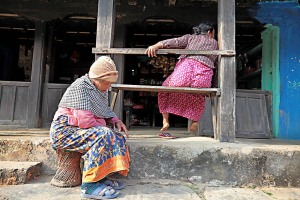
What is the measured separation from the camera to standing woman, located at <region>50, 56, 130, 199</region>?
2074mm

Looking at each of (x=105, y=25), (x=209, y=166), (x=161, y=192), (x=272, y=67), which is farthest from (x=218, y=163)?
(x=272, y=67)

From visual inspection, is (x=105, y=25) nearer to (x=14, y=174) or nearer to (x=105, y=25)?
(x=105, y=25)

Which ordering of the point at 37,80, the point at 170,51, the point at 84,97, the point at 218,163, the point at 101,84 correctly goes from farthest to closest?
the point at 37,80 → the point at 170,51 → the point at 218,163 → the point at 101,84 → the point at 84,97

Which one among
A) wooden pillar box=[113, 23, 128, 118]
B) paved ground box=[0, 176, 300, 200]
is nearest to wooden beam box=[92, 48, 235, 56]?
paved ground box=[0, 176, 300, 200]

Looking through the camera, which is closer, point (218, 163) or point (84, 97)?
point (84, 97)

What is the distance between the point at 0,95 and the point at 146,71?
15.7ft

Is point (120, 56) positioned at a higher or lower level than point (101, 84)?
higher

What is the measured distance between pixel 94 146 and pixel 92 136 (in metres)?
0.09

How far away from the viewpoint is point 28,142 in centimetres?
271

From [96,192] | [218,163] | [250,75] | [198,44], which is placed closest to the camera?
[96,192]

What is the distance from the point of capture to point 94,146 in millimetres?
2107

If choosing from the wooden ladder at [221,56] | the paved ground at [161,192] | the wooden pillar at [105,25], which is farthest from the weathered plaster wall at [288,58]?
the wooden pillar at [105,25]

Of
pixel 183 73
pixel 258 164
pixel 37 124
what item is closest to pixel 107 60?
pixel 183 73

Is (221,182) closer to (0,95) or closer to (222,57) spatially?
(222,57)
